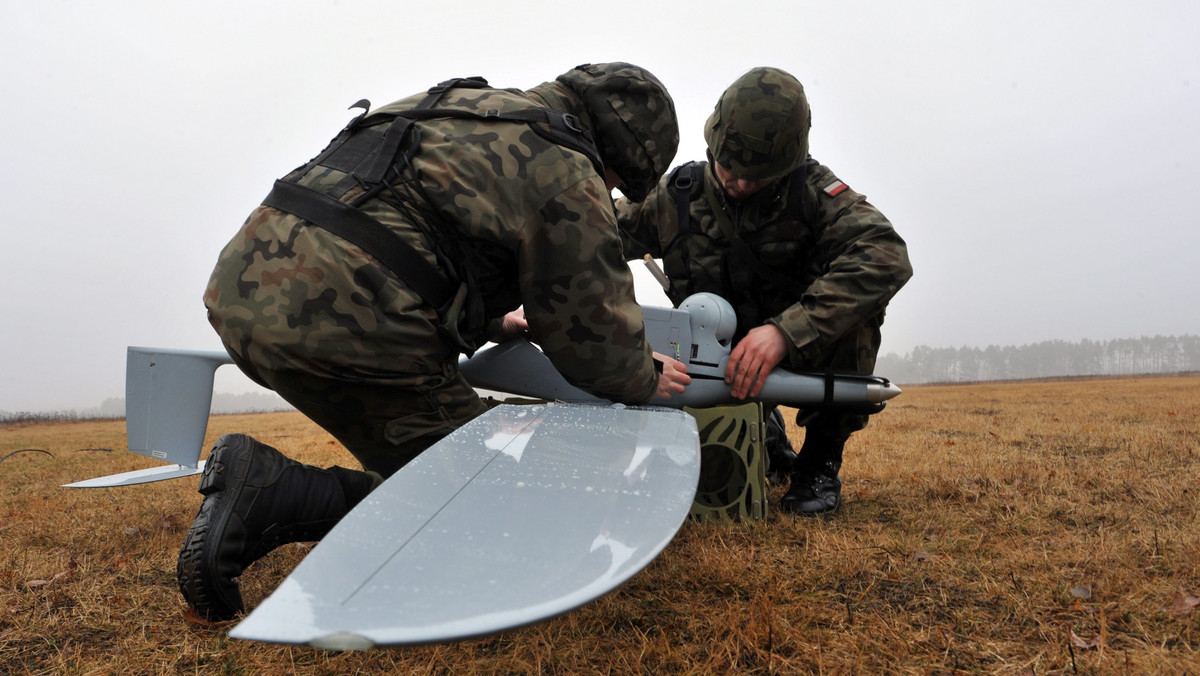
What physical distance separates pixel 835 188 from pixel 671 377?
1.39 meters

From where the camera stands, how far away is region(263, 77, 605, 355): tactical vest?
1.99 meters

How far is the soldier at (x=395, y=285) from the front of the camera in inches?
77.3

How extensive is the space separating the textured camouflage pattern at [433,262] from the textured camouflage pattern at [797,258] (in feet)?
4.54

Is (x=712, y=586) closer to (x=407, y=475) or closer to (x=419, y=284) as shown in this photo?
(x=407, y=475)

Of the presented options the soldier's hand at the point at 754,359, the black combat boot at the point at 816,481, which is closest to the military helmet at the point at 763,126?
the soldier's hand at the point at 754,359

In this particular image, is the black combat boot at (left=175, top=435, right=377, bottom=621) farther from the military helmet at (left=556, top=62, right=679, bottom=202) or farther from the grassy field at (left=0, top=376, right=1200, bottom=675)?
the military helmet at (left=556, top=62, right=679, bottom=202)

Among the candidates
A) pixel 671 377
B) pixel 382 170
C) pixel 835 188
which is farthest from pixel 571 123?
pixel 835 188

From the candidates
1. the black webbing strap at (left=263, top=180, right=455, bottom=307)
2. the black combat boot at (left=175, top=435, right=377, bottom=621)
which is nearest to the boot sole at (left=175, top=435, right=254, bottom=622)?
the black combat boot at (left=175, top=435, right=377, bottom=621)

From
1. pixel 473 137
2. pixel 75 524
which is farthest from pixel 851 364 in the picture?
pixel 75 524

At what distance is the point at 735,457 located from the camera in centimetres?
299

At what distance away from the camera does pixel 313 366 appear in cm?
204

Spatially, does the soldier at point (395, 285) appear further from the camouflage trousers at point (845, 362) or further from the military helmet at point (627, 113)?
the camouflage trousers at point (845, 362)

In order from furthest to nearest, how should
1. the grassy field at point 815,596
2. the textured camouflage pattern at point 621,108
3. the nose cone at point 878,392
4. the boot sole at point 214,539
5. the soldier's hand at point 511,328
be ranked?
the nose cone at point 878,392 < the soldier's hand at point 511,328 < the textured camouflage pattern at point 621,108 < the boot sole at point 214,539 < the grassy field at point 815,596

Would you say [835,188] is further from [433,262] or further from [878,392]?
[433,262]
